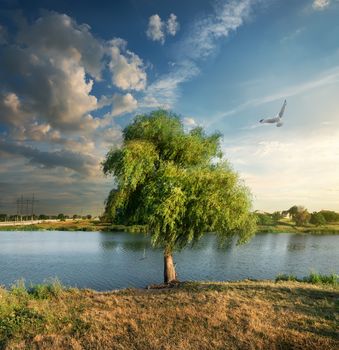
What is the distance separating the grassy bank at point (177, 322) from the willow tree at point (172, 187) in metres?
7.34

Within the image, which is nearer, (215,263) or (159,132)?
(159,132)

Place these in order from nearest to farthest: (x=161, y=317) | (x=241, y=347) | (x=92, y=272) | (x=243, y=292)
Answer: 1. (x=241, y=347)
2. (x=161, y=317)
3. (x=243, y=292)
4. (x=92, y=272)

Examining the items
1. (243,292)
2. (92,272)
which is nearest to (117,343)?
(243,292)

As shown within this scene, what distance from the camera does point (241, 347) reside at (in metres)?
11.2

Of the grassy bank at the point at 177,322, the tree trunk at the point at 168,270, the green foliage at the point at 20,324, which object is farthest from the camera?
the tree trunk at the point at 168,270

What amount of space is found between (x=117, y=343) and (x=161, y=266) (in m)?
31.5

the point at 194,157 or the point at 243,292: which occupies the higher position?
the point at 194,157

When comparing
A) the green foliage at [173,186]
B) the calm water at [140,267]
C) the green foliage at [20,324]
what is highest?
the green foliage at [173,186]

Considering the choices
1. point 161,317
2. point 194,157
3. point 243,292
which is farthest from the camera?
point 194,157

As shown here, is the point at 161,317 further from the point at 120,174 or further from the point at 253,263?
the point at 253,263

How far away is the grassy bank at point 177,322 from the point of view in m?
11.6

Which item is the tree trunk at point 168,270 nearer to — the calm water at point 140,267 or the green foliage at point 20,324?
the calm water at point 140,267

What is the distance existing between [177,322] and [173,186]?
454 inches

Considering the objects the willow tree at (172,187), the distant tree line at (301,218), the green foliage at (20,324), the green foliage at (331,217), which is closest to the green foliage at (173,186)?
the willow tree at (172,187)
